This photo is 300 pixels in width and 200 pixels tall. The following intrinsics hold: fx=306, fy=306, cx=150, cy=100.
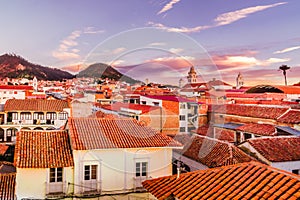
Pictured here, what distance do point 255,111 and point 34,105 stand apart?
854 inches

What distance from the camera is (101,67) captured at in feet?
34.0

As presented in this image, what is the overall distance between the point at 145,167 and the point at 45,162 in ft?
10.6

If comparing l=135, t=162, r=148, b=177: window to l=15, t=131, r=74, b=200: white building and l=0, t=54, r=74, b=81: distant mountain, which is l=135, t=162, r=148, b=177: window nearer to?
l=15, t=131, r=74, b=200: white building

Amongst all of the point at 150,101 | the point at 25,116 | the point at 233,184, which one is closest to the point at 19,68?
the point at 25,116

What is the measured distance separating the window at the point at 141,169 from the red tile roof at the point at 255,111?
44.8ft

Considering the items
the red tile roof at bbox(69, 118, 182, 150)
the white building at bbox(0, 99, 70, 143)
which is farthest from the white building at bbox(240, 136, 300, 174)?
the white building at bbox(0, 99, 70, 143)

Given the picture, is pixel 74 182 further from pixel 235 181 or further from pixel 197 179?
pixel 235 181

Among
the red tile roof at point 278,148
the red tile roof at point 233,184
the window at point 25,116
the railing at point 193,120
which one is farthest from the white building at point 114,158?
the window at point 25,116

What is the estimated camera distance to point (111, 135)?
10703mm

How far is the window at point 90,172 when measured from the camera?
9.80m

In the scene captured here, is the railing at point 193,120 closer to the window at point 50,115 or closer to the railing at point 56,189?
the window at point 50,115

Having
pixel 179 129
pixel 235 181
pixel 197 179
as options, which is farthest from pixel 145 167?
pixel 179 129

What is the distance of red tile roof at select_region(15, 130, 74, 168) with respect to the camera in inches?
371

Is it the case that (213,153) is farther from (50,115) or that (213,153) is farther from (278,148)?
(50,115)
